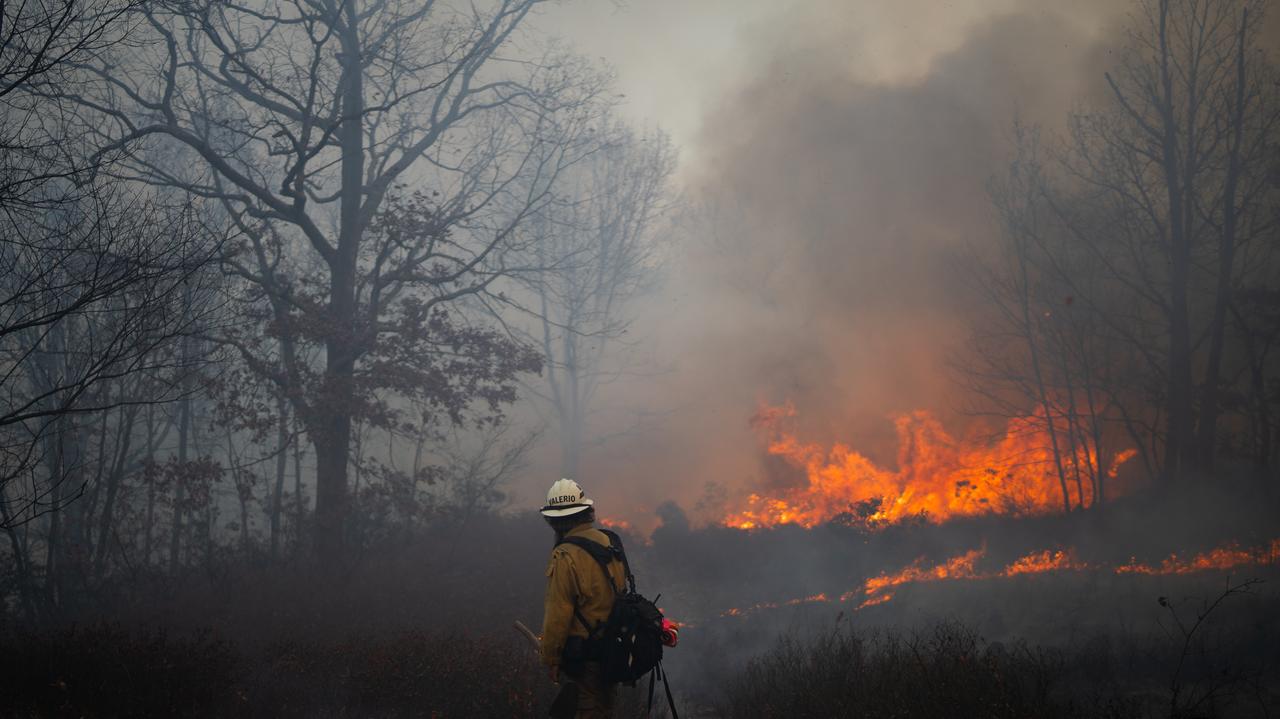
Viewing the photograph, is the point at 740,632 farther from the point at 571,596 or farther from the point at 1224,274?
the point at 1224,274

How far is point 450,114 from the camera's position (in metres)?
13.4

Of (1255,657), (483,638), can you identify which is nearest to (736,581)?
(483,638)

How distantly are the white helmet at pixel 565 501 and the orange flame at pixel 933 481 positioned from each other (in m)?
11.3

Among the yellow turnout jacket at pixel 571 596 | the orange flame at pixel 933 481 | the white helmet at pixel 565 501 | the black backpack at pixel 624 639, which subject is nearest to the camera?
the yellow turnout jacket at pixel 571 596

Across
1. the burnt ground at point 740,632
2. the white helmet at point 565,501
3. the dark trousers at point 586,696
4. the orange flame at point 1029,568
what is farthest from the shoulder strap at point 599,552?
the orange flame at point 1029,568

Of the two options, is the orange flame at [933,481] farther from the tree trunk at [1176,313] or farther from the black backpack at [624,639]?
the black backpack at [624,639]

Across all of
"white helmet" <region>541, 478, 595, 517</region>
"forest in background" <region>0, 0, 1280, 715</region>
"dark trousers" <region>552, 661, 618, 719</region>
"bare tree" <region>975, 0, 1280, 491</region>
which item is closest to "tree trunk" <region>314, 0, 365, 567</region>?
"forest in background" <region>0, 0, 1280, 715</region>

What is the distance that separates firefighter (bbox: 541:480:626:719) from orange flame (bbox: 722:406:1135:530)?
1117cm

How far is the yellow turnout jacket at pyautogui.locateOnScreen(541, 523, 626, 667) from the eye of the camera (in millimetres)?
4625

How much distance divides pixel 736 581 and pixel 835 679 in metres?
8.01

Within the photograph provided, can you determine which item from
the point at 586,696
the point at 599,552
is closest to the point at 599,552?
the point at 599,552

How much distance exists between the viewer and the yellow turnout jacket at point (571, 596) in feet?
15.2

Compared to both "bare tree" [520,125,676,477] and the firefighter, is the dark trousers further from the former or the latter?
"bare tree" [520,125,676,477]

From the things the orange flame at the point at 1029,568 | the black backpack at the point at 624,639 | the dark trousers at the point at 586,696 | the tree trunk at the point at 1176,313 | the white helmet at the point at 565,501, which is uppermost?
the tree trunk at the point at 1176,313
